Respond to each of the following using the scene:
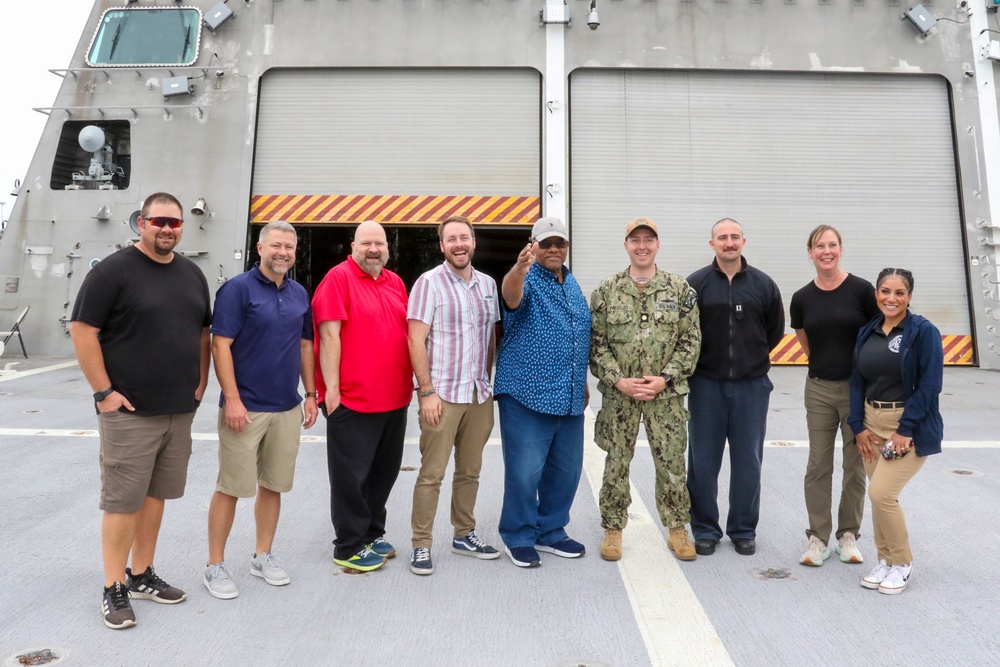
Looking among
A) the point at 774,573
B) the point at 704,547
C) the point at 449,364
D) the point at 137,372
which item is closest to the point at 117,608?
the point at 137,372

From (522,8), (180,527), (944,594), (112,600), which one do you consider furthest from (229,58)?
(944,594)

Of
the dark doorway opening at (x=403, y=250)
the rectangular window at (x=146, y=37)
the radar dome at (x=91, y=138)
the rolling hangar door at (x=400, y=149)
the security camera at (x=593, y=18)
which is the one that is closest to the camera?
the security camera at (x=593, y=18)

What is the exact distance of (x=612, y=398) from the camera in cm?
374

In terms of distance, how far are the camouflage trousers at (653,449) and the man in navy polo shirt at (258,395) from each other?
1565mm

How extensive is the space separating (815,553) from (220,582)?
2.88m

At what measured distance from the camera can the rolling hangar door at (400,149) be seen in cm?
1166

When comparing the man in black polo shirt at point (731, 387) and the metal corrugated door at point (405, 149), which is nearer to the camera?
the man in black polo shirt at point (731, 387)

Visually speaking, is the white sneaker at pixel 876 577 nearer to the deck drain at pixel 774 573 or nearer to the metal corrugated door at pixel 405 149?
the deck drain at pixel 774 573

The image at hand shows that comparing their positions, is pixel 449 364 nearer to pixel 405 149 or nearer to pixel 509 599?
pixel 509 599

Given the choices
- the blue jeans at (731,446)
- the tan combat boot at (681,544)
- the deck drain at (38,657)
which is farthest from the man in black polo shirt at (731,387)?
the deck drain at (38,657)

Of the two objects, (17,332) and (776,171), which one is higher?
(776,171)

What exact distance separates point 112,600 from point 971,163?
1339 centimetres

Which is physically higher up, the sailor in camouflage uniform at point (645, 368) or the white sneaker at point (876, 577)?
the sailor in camouflage uniform at point (645, 368)

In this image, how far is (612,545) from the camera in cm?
361
